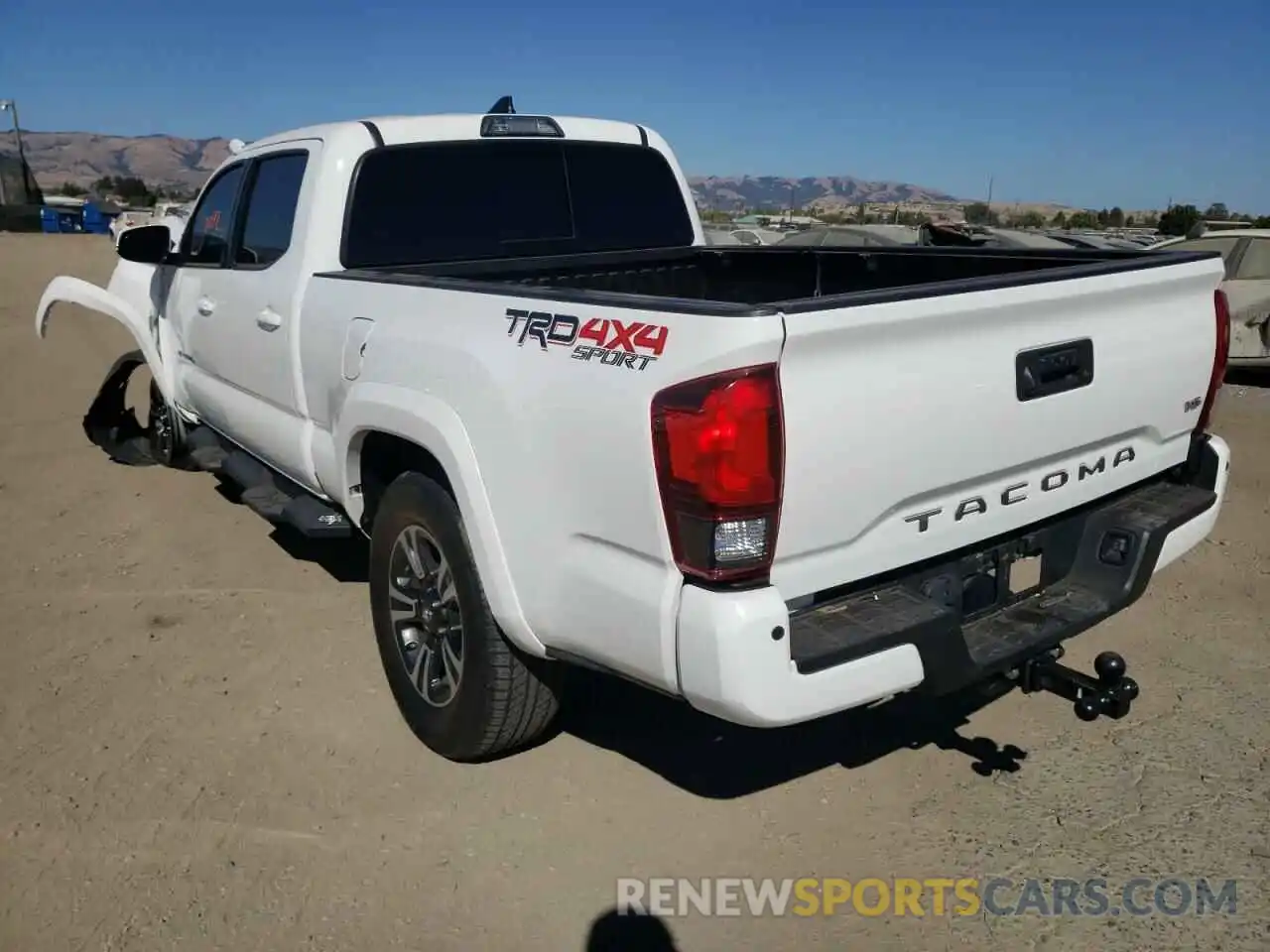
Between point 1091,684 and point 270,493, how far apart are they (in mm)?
3514

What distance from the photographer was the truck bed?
343 centimetres

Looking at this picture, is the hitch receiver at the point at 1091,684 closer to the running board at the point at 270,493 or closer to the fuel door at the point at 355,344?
the fuel door at the point at 355,344

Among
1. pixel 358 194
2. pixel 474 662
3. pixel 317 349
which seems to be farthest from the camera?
pixel 358 194

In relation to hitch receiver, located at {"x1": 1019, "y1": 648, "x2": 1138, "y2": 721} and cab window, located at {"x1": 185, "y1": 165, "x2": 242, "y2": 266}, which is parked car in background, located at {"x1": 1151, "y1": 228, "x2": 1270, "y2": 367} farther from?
cab window, located at {"x1": 185, "y1": 165, "x2": 242, "y2": 266}

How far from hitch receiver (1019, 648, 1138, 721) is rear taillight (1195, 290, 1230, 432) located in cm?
116

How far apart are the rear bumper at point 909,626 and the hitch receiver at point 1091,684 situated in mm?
81

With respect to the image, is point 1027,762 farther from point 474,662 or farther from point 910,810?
point 474,662

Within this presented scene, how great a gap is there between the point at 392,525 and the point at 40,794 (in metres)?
1.39

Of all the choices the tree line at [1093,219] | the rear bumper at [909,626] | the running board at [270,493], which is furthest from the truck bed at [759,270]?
the tree line at [1093,219]

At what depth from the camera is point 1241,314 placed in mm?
10453

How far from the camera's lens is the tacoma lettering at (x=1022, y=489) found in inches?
108

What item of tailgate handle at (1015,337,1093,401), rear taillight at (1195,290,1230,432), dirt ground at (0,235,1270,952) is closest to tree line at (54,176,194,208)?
dirt ground at (0,235,1270,952)

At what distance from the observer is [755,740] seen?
3707 mm

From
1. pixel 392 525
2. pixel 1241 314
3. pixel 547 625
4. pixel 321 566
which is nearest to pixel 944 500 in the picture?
pixel 547 625
